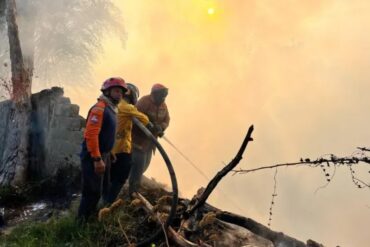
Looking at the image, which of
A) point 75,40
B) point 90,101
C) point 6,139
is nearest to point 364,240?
point 90,101

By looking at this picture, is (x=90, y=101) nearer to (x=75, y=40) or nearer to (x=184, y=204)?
(x=75, y=40)

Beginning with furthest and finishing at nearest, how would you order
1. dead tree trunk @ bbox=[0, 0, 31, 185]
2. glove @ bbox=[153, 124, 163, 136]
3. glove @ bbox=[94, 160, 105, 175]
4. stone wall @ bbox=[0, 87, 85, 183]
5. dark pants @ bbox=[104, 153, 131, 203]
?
dead tree trunk @ bbox=[0, 0, 31, 185]
stone wall @ bbox=[0, 87, 85, 183]
glove @ bbox=[153, 124, 163, 136]
dark pants @ bbox=[104, 153, 131, 203]
glove @ bbox=[94, 160, 105, 175]

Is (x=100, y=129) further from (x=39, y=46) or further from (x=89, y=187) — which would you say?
(x=39, y=46)

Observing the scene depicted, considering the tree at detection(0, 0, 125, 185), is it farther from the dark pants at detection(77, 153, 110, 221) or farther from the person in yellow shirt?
the dark pants at detection(77, 153, 110, 221)

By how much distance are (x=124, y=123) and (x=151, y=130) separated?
0.95 metres

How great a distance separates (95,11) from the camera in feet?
54.8

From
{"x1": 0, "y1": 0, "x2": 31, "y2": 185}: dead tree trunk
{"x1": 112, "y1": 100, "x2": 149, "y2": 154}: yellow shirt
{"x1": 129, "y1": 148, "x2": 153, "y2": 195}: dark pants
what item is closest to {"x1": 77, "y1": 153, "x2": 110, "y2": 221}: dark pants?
{"x1": 112, "y1": 100, "x2": 149, "y2": 154}: yellow shirt

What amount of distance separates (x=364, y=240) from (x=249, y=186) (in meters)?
22.9

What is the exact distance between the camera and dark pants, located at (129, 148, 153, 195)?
23.9ft

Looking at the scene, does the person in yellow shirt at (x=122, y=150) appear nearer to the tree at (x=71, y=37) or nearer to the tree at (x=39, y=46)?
the tree at (x=39, y=46)

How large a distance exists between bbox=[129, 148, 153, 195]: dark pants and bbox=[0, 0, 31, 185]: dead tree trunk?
273 cm

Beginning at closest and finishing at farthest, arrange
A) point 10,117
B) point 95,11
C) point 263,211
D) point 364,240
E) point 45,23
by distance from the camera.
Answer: point 10,117
point 45,23
point 95,11
point 263,211
point 364,240

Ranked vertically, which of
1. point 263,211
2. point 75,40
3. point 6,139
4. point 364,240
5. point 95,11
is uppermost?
point 364,240

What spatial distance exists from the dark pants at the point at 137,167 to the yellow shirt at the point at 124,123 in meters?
0.91
